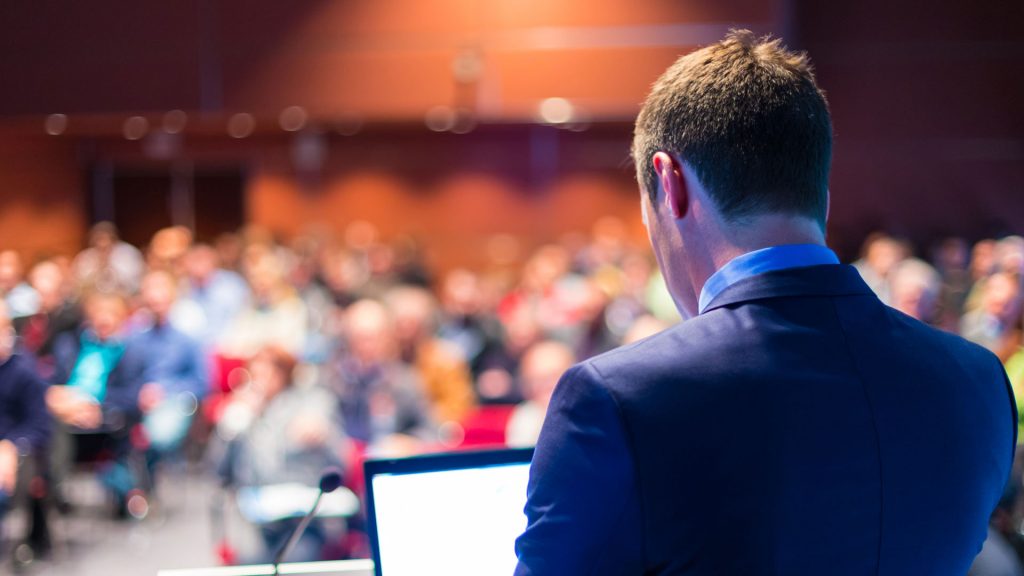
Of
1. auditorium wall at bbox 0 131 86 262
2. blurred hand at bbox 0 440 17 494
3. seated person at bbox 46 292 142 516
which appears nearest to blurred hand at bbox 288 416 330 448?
blurred hand at bbox 0 440 17 494

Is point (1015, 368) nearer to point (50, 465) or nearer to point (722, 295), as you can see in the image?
point (722, 295)

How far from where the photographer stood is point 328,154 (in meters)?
11.9

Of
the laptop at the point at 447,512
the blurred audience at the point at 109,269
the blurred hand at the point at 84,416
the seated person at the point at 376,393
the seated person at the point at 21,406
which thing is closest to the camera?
the laptop at the point at 447,512

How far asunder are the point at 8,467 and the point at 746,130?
478cm

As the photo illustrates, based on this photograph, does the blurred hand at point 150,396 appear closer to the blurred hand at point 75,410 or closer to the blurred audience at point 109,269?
the blurred hand at point 75,410

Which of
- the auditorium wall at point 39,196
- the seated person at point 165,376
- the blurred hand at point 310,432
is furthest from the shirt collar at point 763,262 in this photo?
the auditorium wall at point 39,196

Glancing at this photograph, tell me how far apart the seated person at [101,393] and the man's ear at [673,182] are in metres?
5.29

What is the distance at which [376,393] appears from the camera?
4.64 m

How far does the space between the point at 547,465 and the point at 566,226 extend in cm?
1077

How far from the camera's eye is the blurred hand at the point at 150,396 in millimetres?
5926

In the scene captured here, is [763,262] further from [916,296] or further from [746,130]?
[916,296]

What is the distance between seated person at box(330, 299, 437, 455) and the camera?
181 inches

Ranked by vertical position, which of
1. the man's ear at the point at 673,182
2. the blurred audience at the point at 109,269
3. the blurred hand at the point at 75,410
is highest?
the man's ear at the point at 673,182

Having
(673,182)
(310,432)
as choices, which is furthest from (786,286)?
(310,432)
